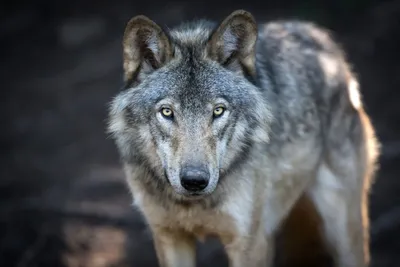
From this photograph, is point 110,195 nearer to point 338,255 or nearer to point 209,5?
point 338,255

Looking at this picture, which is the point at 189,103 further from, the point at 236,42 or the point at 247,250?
the point at 247,250

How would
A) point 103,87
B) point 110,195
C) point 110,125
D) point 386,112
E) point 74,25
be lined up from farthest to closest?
point 74,25 → point 103,87 → point 386,112 → point 110,195 → point 110,125

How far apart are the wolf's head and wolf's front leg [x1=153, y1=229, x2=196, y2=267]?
438mm

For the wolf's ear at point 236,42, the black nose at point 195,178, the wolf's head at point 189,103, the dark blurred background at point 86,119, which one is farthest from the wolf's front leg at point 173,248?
the dark blurred background at point 86,119

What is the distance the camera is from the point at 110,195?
8133 mm

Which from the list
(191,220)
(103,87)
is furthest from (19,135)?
(191,220)

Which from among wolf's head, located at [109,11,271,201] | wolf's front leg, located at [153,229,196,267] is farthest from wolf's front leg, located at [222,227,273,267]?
wolf's head, located at [109,11,271,201]

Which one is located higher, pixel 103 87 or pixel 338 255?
pixel 103 87

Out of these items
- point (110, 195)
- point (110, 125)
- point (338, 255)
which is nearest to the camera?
point (110, 125)

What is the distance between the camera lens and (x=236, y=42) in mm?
4941

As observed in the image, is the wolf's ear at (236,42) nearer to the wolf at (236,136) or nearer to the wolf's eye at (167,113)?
the wolf at (236,136)

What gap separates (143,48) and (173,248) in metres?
1.36

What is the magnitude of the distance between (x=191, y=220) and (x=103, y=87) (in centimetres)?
535

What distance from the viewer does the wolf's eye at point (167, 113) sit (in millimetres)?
4709
